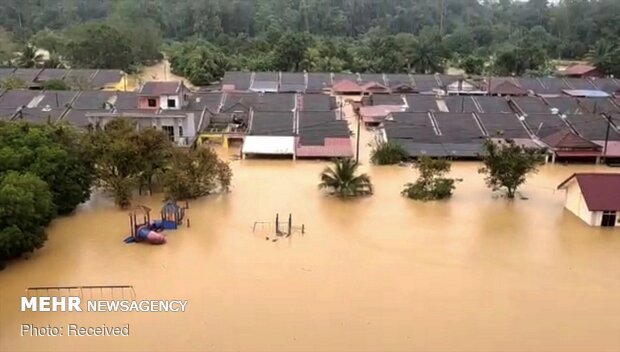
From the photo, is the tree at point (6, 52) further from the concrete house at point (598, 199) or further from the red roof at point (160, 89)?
the concrete house at point (598, 199)

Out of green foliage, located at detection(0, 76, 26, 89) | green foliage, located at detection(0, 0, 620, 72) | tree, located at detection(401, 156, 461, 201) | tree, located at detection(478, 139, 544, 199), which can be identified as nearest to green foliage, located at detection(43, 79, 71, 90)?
green foliage, located at detection(0, 76, 26, 89)

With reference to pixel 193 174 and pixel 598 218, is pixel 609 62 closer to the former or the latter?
pixel 598 218

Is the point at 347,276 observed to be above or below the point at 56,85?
below

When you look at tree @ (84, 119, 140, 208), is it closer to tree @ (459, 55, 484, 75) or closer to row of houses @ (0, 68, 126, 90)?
row of houses @ (0, 68, 126, 90)

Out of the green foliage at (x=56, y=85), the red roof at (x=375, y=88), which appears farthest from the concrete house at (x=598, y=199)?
the green foliage at (x=56, y=85)

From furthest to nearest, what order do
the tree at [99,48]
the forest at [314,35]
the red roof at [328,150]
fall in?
the forest at [314,35], the tree at [99,48], the red roof at [328,150]

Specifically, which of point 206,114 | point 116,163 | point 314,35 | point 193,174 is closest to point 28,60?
point 206,114
